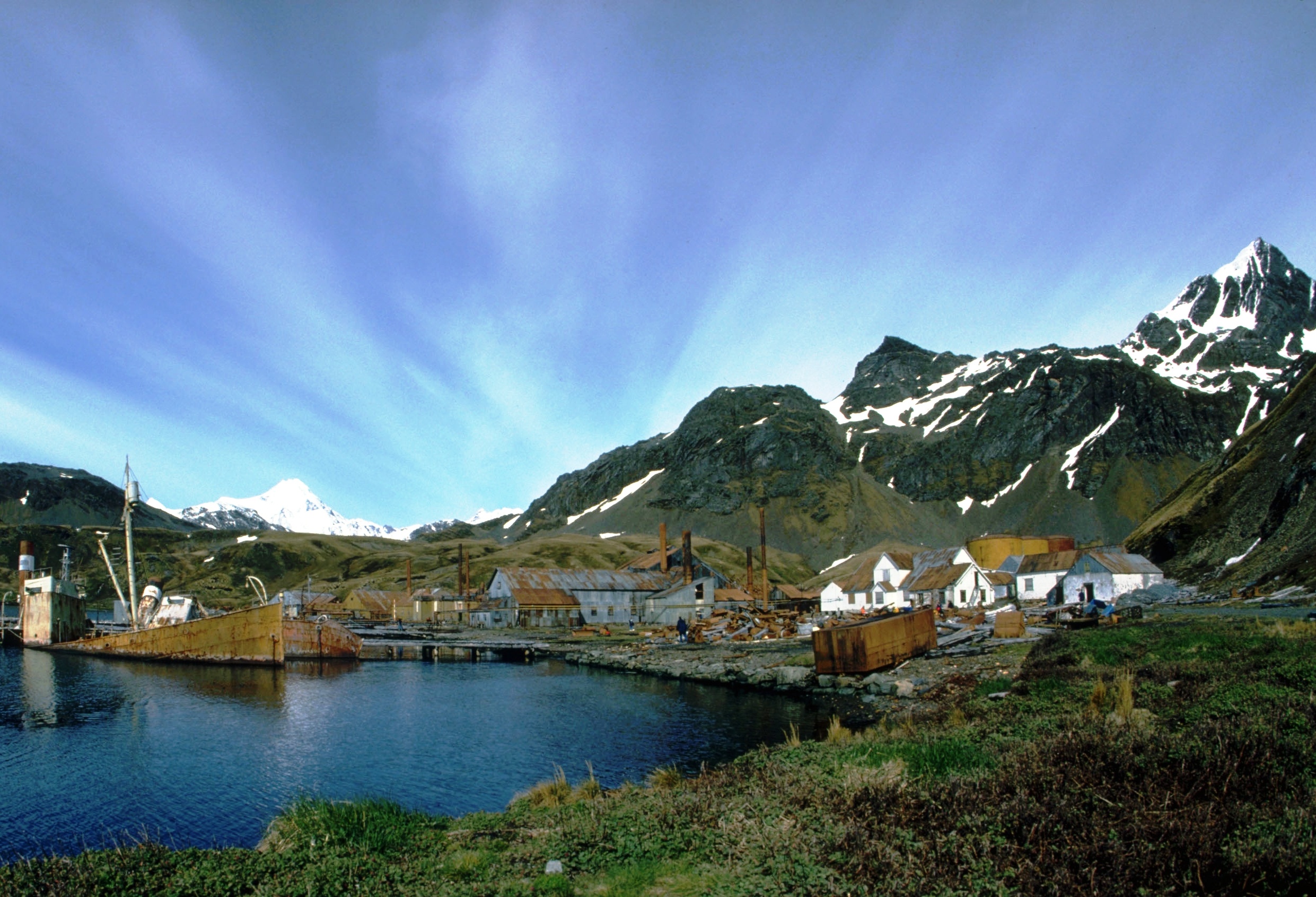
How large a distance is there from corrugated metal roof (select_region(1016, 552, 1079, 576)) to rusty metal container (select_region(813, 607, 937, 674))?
47259mm

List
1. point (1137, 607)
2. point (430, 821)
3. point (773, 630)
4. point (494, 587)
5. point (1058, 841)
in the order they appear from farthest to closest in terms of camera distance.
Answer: point (494, 587), point (773, 630), point (1137, 607), point (430, 821), point (1058, 841)

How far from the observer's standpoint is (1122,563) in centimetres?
7300

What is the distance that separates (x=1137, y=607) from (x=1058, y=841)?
142ft

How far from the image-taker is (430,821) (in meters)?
12.3

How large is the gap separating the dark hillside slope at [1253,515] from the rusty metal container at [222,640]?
225 feet

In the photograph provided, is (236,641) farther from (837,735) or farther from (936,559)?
(936,559)

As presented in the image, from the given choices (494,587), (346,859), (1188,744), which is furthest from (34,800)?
(494,587)

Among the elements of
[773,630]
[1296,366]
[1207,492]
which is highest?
[1296,366]

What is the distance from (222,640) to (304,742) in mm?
33111

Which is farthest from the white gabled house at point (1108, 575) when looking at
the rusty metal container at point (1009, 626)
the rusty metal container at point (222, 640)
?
the rusty metal container at point (222, 640)

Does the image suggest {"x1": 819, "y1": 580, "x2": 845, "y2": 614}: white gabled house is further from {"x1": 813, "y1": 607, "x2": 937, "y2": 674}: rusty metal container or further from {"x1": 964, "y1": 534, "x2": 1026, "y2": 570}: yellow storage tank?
{"x1": 813, "y1": 607, "x2": 937, "y2": 674}: rusty metal container

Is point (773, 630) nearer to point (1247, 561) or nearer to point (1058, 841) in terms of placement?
point (1247, 561)

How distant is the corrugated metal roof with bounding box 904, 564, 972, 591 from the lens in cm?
8056

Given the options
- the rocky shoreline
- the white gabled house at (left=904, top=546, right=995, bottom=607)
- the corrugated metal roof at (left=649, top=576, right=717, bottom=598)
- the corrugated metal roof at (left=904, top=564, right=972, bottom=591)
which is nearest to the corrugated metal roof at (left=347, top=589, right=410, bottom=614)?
the corrugated metal roof at (left=649, top=576, right=717, bottom=598)
